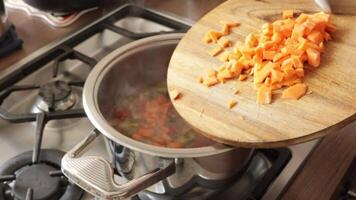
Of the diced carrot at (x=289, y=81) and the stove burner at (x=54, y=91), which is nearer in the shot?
the diced carrot at (x=289, y=81)

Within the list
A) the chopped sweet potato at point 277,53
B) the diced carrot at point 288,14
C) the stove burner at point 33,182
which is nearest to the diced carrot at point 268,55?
the chopped sweet potato at point 277,53

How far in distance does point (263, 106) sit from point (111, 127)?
0.19 m

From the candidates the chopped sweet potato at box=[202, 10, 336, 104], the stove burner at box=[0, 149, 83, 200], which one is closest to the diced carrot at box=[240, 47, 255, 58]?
the chopped sweet potato at box=[202, 10, 336, 104]

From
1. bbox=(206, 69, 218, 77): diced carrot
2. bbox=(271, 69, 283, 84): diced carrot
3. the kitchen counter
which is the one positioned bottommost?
the kitchen counter

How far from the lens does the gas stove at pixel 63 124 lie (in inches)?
24.6

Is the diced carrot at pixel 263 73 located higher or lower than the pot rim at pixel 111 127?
higher

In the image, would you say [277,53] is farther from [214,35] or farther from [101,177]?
[101,177]

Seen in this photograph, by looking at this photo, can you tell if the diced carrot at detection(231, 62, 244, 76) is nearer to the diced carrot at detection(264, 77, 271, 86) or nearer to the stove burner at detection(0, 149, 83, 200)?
the diced carrot at detection(264, 77, 271, 86)

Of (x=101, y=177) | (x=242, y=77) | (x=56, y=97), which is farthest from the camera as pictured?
(x=56, y=97)

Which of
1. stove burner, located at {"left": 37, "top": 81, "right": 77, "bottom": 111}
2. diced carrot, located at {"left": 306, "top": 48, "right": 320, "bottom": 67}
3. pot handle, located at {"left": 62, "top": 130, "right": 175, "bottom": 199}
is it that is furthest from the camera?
stove burner, located at {"left": 37, "top": 81, "right": 77, "bottom": 111}

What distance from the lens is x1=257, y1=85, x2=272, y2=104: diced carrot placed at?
57cm

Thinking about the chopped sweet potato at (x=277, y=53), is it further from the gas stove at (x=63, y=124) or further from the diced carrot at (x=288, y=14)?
the gas stove at (x=63, y=124)

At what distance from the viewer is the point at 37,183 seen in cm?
63

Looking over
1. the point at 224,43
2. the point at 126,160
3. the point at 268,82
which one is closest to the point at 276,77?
the point at 268,82
